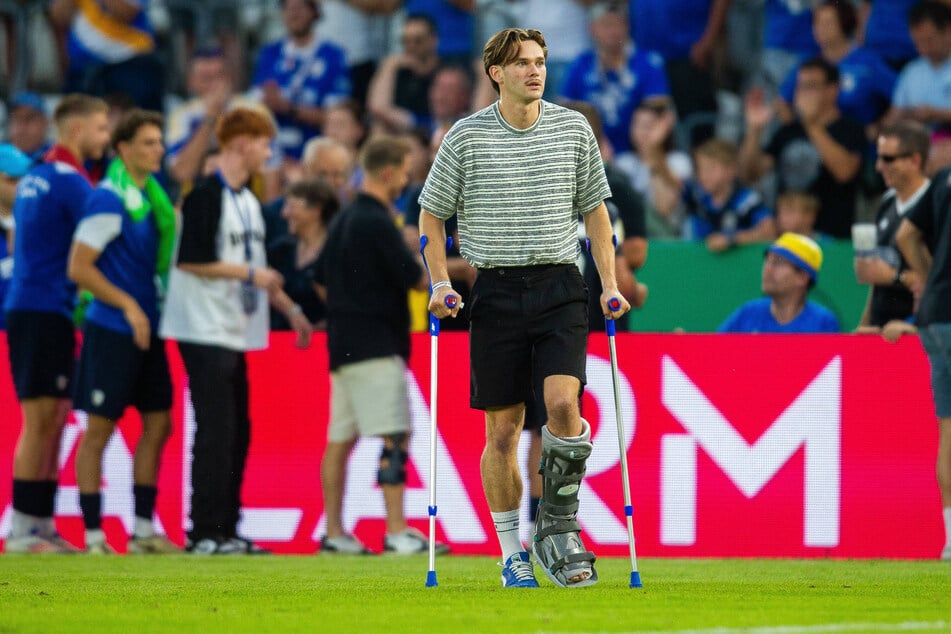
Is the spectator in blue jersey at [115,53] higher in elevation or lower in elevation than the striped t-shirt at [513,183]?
higher

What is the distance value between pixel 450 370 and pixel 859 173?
437 cm

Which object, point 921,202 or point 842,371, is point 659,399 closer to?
point 842,371

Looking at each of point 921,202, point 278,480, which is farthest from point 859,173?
point 278,480

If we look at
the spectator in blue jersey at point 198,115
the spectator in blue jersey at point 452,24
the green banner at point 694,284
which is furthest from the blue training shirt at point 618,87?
the spectator in blue jersey at point 198,115

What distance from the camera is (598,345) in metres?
10.5

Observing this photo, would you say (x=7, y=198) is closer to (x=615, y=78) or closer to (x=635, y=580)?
(x=615, y=78)

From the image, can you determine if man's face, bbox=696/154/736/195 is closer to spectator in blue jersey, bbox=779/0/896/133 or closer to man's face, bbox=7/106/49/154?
spectator in blue jersey, bbox=779/0/896/133

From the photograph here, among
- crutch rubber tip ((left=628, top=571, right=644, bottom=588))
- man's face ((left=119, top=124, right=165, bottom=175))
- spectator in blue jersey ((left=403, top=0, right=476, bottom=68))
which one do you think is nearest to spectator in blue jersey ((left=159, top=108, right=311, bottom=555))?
man's face ((left=119, top=124, right=165, bottom=175))

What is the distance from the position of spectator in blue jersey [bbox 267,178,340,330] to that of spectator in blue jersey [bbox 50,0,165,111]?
4.72 metres

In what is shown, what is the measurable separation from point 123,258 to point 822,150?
234 inches

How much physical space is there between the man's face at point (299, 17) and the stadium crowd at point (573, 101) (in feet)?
0.08

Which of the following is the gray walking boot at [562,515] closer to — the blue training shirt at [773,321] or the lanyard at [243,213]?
the lanyard at [243,213]

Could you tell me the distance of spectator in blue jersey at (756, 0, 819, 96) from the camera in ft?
47.7

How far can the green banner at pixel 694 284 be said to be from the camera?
12.5 meters
